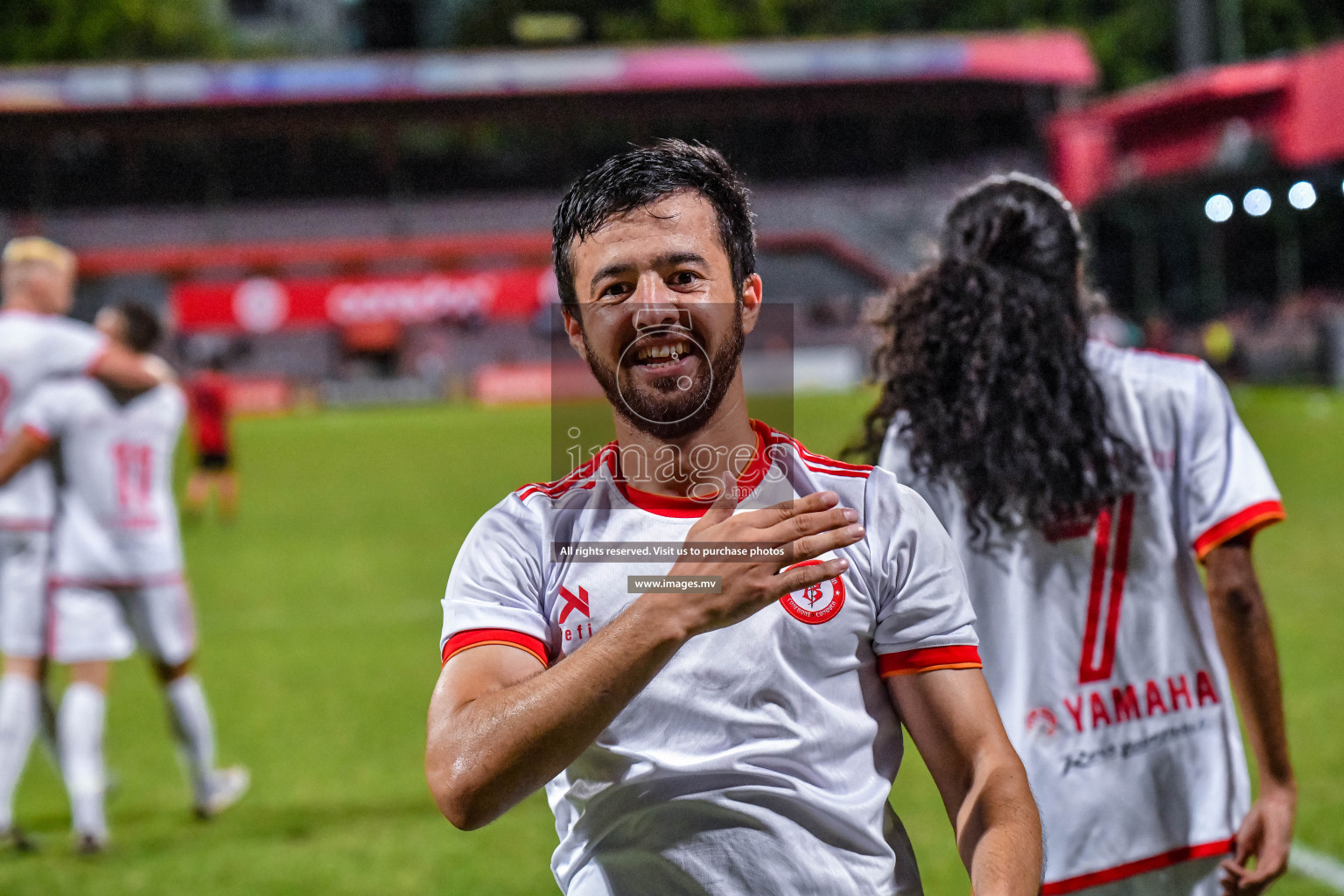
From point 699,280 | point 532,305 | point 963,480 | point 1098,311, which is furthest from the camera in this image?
point 532,305

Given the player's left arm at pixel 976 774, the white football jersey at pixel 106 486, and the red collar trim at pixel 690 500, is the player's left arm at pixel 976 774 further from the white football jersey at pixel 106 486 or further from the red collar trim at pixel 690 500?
the white football jersey at pixel 106 486

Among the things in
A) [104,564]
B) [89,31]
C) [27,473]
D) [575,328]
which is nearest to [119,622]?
[104,564]

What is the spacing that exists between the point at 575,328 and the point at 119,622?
14.6 feet

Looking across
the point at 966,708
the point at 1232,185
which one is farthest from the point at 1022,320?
the point at 1232,185

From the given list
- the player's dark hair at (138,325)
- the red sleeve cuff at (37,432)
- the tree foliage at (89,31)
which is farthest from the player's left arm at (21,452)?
the tree foliage at (89,31)

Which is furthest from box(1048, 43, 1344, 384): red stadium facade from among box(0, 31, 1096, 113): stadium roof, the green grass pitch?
the green grass pitch

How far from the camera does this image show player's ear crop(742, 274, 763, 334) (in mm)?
1756

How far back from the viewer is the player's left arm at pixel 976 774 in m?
1.69

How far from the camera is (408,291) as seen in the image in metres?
39.8

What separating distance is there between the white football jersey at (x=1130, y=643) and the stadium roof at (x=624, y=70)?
40053 millimetres

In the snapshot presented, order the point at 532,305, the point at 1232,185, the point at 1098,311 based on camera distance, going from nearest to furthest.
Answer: the point at 1098,311, the point at 1232,185, the point at 532,305

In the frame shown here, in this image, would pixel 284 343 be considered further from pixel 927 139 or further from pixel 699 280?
pixel 699 280

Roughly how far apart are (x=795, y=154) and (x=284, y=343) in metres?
16.8

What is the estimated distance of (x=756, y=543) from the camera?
5.04ft
